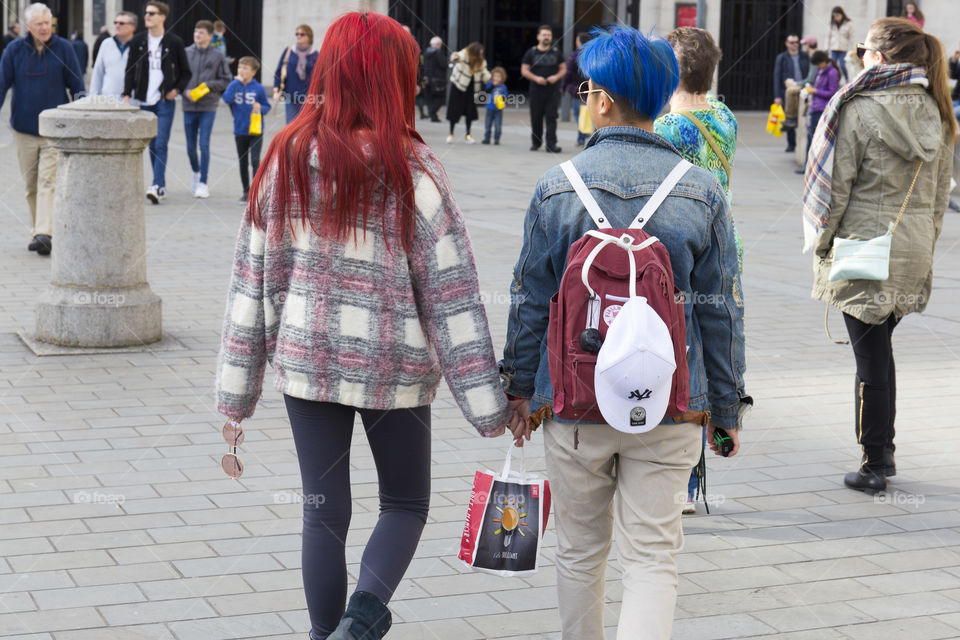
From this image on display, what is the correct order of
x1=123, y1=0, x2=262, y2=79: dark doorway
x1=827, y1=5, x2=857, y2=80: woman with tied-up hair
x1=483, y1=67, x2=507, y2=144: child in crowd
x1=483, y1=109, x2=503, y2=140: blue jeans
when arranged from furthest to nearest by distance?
1. x1=123, y1=0, x2=262, y2=79: dark doorway
2. x1=827, y1=5, x2=857, y2=80: woman with tied-up hair
3. x1=483, y1=109, x2=503, y2=140: blue jeans
4. x1=483, y1=67, x2=507, y2=144: child in crowd

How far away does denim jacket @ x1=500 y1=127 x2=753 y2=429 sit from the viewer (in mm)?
2955

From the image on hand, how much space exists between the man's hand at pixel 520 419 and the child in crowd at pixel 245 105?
10.0 metres

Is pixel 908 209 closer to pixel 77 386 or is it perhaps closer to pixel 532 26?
pixel 77 386

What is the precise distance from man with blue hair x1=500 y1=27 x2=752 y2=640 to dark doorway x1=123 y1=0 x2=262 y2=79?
93.6ft

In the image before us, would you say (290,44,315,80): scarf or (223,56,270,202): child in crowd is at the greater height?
(290,44,315,80): scarf

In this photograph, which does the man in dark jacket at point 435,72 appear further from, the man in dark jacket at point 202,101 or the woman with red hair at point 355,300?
the woman with red hair at point 355,300

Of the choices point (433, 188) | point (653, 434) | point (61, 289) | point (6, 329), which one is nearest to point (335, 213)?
point (433, 188)

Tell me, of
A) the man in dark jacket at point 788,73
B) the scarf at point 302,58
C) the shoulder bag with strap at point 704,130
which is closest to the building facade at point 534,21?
the man in dark jacket at point 788,73

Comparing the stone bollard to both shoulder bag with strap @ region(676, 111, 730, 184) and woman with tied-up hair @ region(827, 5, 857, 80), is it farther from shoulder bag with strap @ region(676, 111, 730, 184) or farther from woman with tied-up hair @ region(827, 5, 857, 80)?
woman with tied-up hair @ region(827, 5, 857, 80)

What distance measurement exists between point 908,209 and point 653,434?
238cm

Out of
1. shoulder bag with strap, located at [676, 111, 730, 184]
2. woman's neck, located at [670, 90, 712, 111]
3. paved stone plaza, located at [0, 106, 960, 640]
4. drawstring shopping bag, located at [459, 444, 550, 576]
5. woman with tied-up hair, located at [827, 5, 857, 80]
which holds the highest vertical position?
woman with tied-up hair, located at [827, 5, 857, 80]

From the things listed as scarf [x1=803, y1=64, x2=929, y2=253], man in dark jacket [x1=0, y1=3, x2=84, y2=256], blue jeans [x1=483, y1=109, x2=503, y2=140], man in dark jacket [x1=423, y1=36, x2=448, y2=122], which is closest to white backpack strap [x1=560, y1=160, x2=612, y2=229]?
scarf [x1=803, y1=64, x2=929, y2=253]

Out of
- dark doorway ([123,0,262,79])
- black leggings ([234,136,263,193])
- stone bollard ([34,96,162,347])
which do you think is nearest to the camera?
stone bollard ([34,96,162,347])

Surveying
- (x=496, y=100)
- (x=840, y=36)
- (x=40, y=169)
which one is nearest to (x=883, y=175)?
(x=40, y=169)
